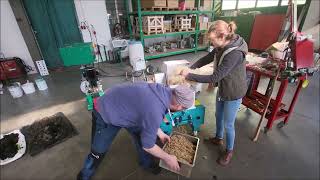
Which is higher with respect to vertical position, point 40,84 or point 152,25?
point 152,25

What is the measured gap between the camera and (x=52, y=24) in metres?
4.97

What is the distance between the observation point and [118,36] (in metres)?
5.93

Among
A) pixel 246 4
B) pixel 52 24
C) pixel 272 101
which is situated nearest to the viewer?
pixel 272 101

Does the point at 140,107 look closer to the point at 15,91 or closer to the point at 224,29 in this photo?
the point at 224,29

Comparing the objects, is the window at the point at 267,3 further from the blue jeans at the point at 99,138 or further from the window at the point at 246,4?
the blue jeans at the point at 99,138

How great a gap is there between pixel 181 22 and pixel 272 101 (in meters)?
4.18

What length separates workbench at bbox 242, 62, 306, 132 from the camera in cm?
195

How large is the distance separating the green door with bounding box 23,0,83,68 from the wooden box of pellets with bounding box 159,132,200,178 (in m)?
5.14

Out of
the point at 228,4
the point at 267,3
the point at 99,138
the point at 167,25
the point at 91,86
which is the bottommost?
the point at 91,86

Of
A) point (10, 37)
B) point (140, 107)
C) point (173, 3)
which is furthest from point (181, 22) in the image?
point (140, 107)

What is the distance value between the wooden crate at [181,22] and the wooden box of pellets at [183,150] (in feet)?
15.8

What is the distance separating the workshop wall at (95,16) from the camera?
202 inches

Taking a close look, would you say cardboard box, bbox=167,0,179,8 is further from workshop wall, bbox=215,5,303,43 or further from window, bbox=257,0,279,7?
window, bbox=257,0,279,7

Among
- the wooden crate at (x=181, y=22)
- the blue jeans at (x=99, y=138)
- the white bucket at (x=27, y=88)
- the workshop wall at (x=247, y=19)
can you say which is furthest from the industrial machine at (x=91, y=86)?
the workshop wall at (x=247, y=19)
